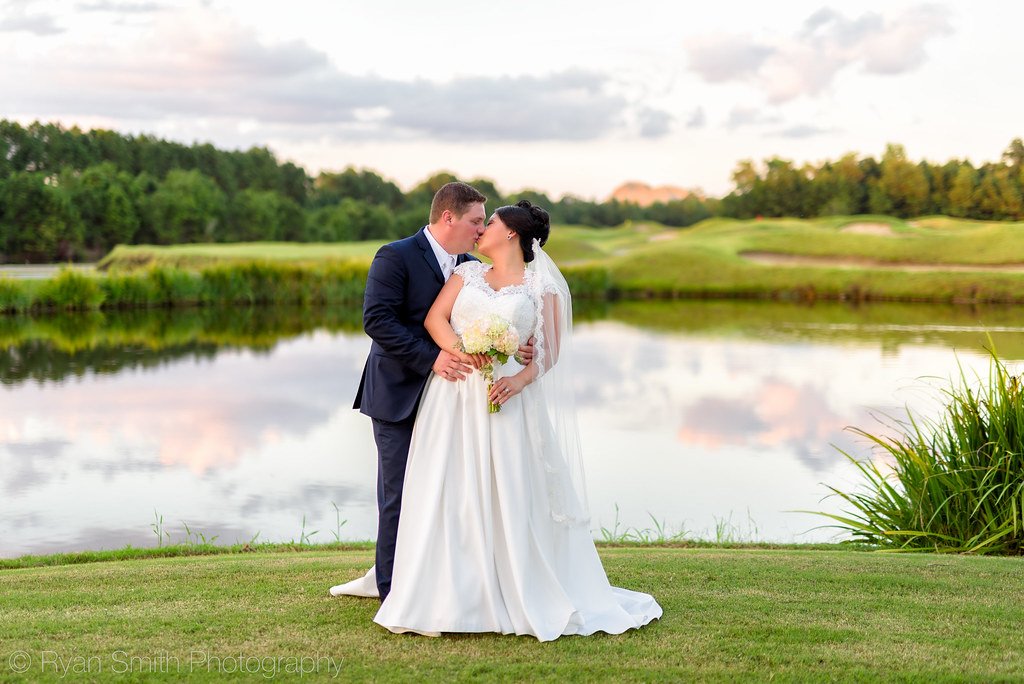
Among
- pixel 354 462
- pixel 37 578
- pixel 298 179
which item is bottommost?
pixel 354 462

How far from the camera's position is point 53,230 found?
44625mm

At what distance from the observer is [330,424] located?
36.5 feet

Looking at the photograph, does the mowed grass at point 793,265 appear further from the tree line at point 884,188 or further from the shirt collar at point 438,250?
the shirt collar at point 438,250

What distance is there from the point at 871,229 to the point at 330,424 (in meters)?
36.4

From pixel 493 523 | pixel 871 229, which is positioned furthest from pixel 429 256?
pixel 871 229

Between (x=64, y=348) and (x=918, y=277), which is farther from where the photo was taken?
(x=918, y=277)

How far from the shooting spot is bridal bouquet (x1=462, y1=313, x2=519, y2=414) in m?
3.56

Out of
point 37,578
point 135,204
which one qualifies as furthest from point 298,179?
point 37,578

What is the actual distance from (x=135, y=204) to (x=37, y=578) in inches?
2023

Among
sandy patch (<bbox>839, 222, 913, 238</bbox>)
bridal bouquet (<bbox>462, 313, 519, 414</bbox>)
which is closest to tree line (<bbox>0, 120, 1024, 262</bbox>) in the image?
sandy patch (<bbox>839, 222, 913, 238</bbox>)

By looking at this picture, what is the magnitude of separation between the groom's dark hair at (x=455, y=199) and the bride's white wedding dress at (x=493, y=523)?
0.88ft

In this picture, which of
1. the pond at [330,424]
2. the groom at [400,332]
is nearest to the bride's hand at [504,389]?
the groom at [400,332]

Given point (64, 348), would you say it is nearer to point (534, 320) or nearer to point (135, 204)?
point (534, 320)

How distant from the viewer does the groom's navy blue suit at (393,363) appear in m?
3.79
